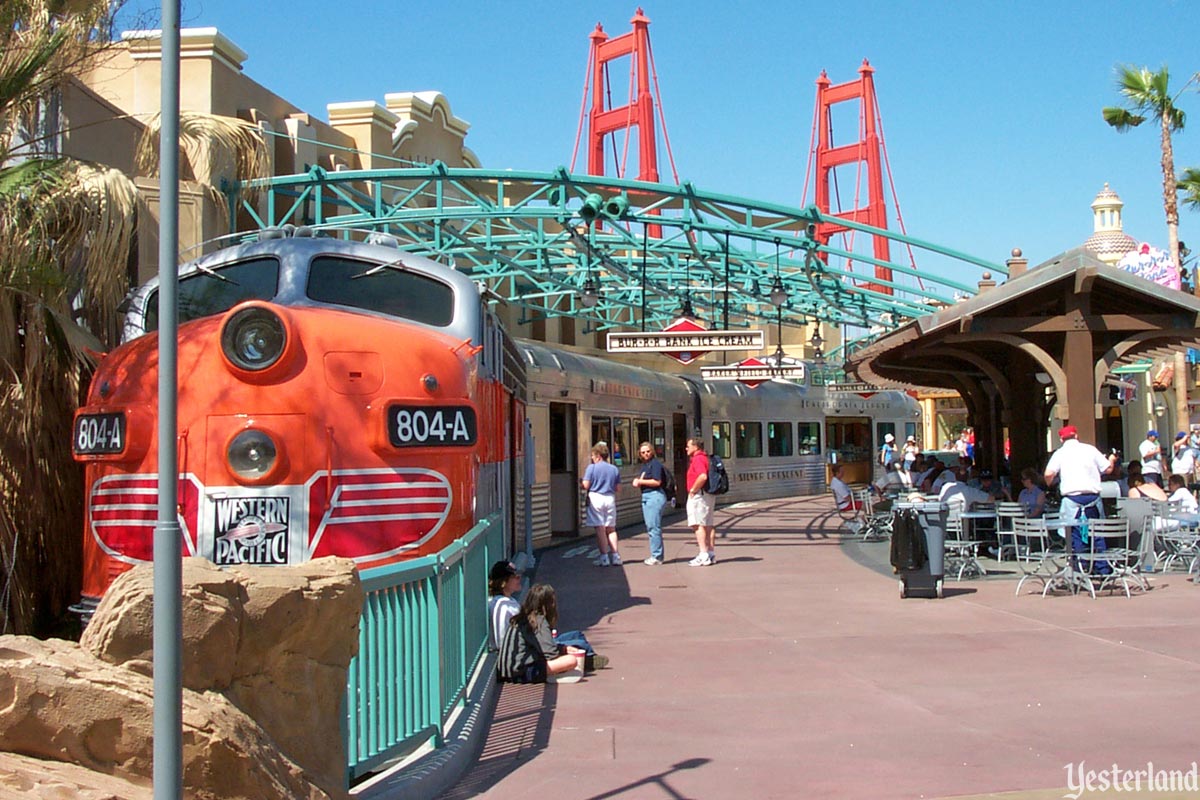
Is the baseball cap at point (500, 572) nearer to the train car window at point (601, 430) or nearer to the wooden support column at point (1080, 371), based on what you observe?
the wooden support column at point (1080, 371)

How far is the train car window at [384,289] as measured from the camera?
8727 mm

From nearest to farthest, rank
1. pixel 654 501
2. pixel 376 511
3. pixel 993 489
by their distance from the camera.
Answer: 1. pixel 376 511
2. pixel 654 501
3. pixel 993 489

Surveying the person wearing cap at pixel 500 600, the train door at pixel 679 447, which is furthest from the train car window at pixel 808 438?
the person wearing cap at pixel 500 600

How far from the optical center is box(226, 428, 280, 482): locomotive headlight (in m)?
7.40

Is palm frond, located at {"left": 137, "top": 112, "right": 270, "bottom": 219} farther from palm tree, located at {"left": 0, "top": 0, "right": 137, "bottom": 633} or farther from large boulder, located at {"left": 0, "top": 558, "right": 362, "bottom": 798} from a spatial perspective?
large boulder, located at {"left": 0, "top": 558, "right": 362, "bottom": 798}

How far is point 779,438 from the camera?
101 ft

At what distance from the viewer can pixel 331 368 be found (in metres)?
7.66

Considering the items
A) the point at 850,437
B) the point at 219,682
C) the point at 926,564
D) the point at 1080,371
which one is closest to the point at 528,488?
the point at 926,564

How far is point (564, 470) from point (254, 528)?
12.1 meters

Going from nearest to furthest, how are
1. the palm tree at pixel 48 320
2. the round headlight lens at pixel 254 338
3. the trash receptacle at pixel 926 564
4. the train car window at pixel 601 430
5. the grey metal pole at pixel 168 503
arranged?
the grey metal pole at pixel 168 503 < the round headlight lens at pixel 254 338 < the palm tree at pixel 48 320 < the trash receptacle at pixel 926 564 < the train car window at pixel 601 430

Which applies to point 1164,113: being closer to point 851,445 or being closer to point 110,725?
point 851,445

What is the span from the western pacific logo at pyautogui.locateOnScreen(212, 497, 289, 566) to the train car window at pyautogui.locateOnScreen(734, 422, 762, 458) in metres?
21.9

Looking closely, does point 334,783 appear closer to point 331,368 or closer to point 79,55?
point 331,368

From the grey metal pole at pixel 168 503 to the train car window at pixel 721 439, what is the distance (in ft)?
78.1
